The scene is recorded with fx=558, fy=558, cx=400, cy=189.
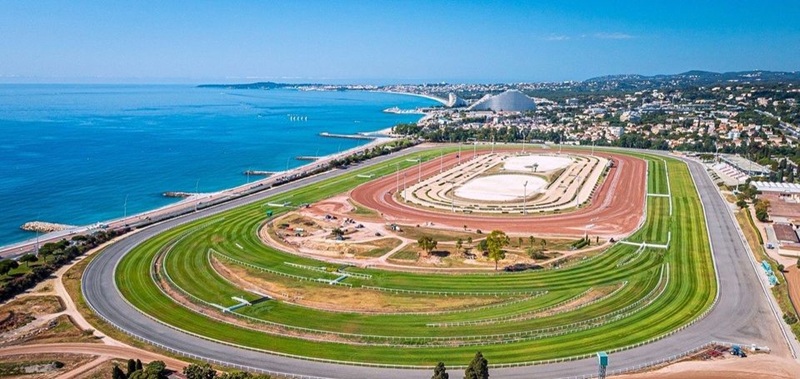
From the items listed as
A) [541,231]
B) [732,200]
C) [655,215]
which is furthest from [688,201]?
[541,231]

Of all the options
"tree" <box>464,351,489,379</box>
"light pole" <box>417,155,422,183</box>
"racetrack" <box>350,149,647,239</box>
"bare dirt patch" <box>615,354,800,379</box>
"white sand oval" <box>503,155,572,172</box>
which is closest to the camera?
"tree" <box>464,351,489,379</box>

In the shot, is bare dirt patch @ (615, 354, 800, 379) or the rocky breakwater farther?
the rocky breakwater

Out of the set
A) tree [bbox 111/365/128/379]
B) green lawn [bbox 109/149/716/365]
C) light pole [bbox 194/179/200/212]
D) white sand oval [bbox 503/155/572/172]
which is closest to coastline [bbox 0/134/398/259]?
light pole [bbox 194/179/200/212]

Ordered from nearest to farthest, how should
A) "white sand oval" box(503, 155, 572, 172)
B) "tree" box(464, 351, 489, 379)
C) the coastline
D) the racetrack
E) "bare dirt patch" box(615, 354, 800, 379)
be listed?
"tree" box(464, 351, 489, 379), "bare dirt patch" box(615, 354, 800, 379), the coastline, the racetrack, "white sand oval" box(503, 155, 572, 172)

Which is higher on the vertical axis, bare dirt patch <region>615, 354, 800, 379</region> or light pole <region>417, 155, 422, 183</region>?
light pole <region>417, 155, 422, 183</region>

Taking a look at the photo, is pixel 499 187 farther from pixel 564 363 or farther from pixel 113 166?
pixel 113 166

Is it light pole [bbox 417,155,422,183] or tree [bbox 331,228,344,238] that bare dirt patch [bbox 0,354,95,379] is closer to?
tree [bbox 331,228,344,238]
